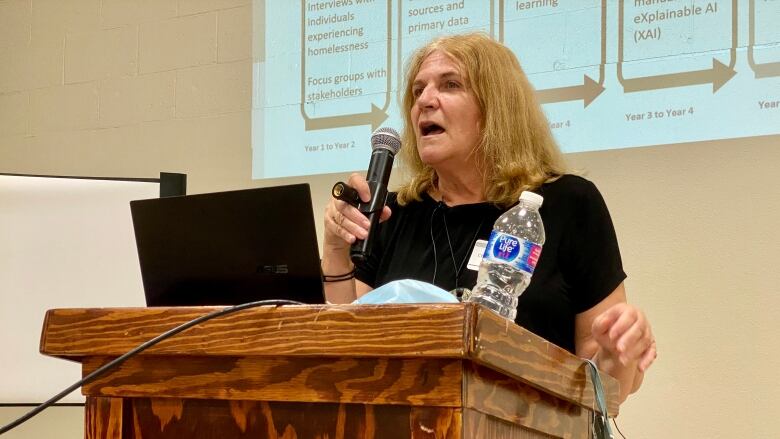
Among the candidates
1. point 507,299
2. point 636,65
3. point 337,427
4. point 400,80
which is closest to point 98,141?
point 400,80

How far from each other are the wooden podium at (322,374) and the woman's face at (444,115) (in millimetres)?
793

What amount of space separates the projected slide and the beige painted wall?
0.07m

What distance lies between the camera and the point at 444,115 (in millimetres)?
1878

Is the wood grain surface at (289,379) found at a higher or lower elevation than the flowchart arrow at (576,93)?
lower

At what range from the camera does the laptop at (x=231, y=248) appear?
46.2 inches

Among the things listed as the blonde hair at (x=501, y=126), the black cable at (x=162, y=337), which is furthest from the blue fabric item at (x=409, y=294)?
the blonde hair at (x=501, y=126)

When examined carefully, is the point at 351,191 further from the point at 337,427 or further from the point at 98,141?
the point at 98,141

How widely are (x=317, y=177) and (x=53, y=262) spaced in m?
0.87

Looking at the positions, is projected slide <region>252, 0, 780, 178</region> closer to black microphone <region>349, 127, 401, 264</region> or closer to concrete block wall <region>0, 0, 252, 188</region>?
concrete block wall <region>0, 0, 252, 188</region>

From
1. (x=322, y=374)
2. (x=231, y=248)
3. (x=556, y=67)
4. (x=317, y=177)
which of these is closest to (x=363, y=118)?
(x=317, y=177)

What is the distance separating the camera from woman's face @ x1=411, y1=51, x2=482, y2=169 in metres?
1.86

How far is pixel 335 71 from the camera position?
2.93 m

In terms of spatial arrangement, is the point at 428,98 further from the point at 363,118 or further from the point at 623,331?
the point at 363,118

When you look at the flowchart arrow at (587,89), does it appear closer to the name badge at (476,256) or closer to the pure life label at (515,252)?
the name badge at (476,256)
